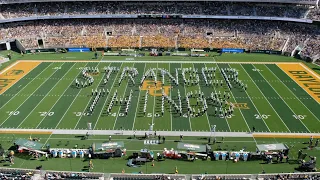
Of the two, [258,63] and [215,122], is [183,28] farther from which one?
[215,122]

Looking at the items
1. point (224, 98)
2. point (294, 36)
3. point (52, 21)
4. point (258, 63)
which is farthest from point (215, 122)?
point (52, 21)

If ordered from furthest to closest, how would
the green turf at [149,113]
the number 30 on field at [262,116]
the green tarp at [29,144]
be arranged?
1. the number 30 on field at [262,116]
2. the green tarp at [29,144]
3. the green turf at [149,113]

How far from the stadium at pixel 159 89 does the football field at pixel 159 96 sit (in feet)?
0.41

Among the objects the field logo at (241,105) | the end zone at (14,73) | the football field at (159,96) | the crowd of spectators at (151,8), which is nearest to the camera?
the football field at (159,96)

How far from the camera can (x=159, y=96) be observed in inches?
1393

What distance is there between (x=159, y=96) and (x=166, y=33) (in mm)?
25417

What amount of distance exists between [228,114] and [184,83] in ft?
29.7

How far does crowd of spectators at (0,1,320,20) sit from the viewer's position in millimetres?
58938

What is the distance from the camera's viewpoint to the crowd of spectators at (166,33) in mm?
55344

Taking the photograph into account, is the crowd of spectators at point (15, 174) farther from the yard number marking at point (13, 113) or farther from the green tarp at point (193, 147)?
the yard number marking at point (13, 113)

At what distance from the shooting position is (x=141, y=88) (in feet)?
123

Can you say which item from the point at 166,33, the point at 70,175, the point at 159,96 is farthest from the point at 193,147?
the point at 166,33

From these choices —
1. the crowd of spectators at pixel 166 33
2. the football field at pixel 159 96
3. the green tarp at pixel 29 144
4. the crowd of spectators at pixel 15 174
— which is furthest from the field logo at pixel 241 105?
A: the crowd of spectators at pixel 166 33

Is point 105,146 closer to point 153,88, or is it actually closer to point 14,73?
point 153,88
